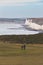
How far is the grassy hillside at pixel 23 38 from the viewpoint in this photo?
4.80ft

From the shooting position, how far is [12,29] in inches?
57.6

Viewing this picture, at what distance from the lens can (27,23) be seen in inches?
57.9

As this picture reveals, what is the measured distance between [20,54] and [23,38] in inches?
4.4

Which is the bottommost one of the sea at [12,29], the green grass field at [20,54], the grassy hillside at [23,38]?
the green grass field at [20,54]

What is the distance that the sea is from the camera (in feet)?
4.79

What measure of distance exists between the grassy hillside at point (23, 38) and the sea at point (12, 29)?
2 cm

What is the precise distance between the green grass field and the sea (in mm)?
84

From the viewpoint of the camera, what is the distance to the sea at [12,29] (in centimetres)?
146

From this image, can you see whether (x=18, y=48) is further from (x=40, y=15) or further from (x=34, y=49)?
(x=40, y=15)

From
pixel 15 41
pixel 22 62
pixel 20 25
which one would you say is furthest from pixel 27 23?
pixel 22 62

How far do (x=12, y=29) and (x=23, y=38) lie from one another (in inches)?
3.9

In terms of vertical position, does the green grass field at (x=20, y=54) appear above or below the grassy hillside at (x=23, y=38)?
below

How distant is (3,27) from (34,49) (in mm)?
263

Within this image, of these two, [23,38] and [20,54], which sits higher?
[23,38]
